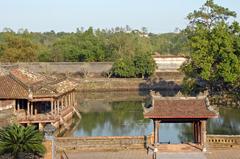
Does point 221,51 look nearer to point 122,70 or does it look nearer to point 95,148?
point 95,148

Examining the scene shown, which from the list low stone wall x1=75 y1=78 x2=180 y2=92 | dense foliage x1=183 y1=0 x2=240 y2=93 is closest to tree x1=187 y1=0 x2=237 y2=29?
dense foliage x1=183 y1=0 x2=240 y2=93

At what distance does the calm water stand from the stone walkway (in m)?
6.54

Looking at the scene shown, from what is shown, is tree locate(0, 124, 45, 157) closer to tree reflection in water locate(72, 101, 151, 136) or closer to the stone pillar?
the stone pillar

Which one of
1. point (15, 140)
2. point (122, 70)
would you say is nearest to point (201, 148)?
point (15, 140)

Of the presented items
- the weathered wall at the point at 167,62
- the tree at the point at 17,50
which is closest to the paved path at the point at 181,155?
the tree at the point at 17,50

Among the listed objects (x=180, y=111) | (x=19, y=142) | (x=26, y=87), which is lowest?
(x=19, y=142)

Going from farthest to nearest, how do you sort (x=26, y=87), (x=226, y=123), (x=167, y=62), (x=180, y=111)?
(x=167, y=62)
(x=226, y=123)
(x=26, y=87)
(x=180, y=111)

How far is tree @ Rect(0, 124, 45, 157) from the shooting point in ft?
72.5

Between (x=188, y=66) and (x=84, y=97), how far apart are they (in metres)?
23.0

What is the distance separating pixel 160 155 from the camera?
979 inches

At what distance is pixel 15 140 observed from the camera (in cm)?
2234

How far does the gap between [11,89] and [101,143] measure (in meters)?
10.4

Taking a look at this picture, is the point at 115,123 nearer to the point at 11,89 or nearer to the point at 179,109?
the point at 11,89

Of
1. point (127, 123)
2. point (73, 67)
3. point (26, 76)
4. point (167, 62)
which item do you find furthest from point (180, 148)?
point (167, 62)
